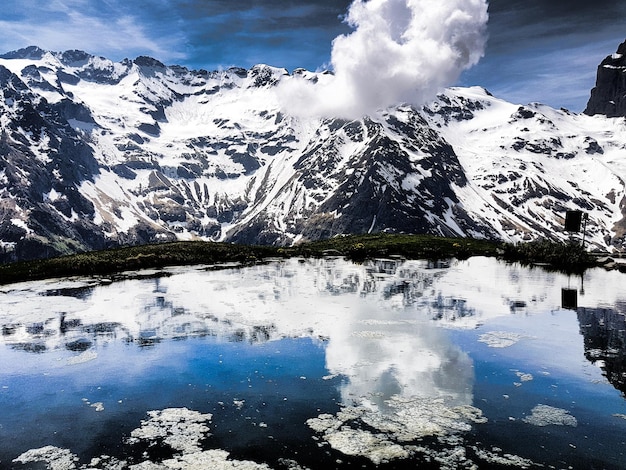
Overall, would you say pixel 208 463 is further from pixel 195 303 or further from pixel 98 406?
pixel 195 303

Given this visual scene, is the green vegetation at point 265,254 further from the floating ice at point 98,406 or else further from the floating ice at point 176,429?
the floating ice at point 176,429

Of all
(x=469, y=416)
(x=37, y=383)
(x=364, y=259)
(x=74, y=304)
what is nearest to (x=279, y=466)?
(x=469, y=416)

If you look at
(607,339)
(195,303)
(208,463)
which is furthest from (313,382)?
(195,303)

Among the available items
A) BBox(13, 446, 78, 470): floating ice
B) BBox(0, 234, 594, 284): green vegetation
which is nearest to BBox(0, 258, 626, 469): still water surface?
BBox(13, 446, 78, 470): floating ice

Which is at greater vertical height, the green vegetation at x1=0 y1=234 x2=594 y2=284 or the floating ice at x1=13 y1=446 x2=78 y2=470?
the green vegetation at x1=0 y1=234 x2=594 y2=284

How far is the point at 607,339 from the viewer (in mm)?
36594

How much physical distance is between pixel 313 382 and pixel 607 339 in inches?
847

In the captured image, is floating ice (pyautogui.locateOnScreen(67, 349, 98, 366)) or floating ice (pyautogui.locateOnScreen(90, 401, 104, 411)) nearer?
floating ice (pyautogui.locateOnScreen(90, 401, 104, 411))

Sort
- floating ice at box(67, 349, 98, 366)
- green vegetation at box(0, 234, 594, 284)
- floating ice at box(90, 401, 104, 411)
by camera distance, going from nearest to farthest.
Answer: floating ice at box(90, 401, 104, 411) < floating ice at box(67, 349, 98, 366) < green vegetation at box(0, 234, 594, 284)

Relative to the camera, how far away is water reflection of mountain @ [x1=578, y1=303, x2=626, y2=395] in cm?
2978

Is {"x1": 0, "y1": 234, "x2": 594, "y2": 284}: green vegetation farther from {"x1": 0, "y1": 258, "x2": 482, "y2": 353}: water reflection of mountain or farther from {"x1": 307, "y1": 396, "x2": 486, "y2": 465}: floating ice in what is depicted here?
{"x1": 307, "y1": 396, "x2": 486, "y2": 465}: floating ice

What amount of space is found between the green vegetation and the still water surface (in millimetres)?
22355

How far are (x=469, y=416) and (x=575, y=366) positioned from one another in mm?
10643

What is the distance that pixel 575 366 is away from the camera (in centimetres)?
3089
